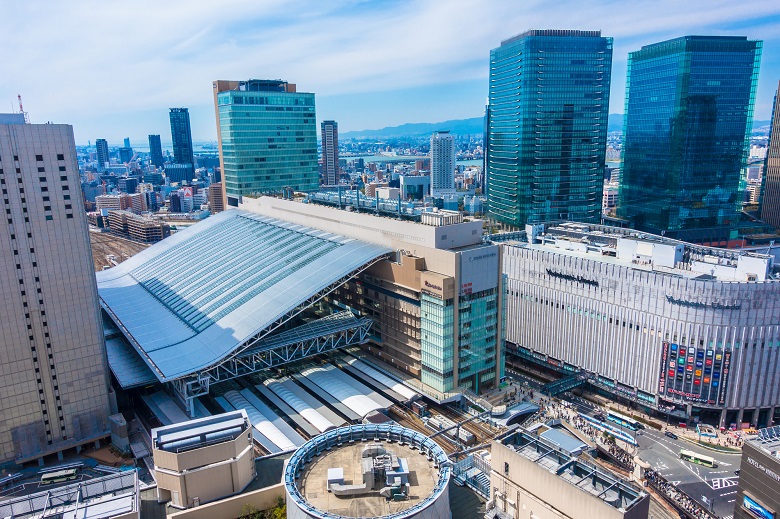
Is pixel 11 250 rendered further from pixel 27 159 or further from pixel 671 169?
pixel 671 169

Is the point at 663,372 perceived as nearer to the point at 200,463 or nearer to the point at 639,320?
the point at 639,320

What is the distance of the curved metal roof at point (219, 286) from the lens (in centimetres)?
6581

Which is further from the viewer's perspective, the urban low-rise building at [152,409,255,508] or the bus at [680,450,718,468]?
the bus at [680,450,718,468]

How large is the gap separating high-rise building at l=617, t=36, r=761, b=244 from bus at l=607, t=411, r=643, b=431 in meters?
97.7

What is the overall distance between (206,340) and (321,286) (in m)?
16.5

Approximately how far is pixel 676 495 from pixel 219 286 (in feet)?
214

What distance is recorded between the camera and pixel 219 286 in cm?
→ 7975

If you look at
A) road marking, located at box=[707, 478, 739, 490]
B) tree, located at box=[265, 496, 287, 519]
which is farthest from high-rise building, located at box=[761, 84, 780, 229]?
tree, located at box=[265, 496, 287, 519]

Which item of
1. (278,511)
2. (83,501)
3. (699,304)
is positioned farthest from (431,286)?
(83,501)

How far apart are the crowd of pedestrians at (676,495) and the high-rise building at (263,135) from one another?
392 feet

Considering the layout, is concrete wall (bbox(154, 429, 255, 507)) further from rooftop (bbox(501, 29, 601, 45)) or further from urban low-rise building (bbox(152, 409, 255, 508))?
rooftop (bbox(501, 29, 601, 45))

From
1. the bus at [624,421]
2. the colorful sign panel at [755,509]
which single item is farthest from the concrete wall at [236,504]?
the bus at [624,421]

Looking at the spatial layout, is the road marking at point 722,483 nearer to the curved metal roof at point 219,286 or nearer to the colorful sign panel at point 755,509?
the colorful sign panel at point 755,509

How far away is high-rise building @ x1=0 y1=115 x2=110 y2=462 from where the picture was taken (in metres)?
55.1
